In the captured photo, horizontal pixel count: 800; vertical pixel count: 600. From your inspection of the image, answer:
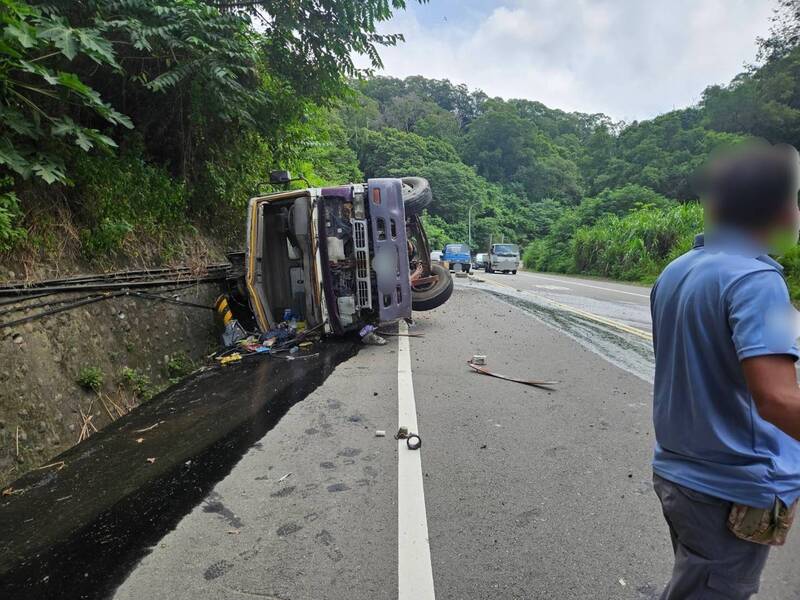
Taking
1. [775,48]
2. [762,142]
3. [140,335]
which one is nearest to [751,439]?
[762,142]

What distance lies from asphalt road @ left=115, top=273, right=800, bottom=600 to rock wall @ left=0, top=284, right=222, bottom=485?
1.66 meters

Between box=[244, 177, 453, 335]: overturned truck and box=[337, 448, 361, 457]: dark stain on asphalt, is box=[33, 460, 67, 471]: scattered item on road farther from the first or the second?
box=[244, 177, 453, 335]: overturned truck

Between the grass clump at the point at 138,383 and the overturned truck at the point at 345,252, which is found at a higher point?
the overturned truck at the point at 345,252

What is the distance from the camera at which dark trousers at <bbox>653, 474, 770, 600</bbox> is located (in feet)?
4.19

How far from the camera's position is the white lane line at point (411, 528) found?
83.1 inches

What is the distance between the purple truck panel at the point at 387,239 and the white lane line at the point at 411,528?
9.40 feet

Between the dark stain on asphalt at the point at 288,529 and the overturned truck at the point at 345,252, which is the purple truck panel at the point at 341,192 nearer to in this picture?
the overturned truck at the point at 345,252

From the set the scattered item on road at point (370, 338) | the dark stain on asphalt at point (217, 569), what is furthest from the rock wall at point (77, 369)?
the scattered item on road at point (370, 338)

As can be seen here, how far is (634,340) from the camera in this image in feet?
23.6

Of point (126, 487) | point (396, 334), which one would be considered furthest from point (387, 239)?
point (126, 487)

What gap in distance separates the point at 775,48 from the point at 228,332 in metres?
36.1

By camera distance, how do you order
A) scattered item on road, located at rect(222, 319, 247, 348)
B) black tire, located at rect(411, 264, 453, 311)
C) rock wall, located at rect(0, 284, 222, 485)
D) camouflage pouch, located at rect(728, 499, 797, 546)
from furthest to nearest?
black tire, located at rect(411, 264, 453, 311) < scattered item on road, located at rect(222, 319, 247, 348) < rock wall, located at rect(0, 284, 222, 485) < camouflage pouch, located at rect(728, 499, 797, 546)

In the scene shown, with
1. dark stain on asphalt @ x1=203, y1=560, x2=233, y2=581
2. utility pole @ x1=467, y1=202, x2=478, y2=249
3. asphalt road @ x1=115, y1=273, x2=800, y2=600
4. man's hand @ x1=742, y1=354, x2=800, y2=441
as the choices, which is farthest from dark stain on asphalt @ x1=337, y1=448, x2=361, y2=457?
utility pole @ x1=467, y1=202, x2=478, y2=249

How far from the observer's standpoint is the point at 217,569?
226 cm
